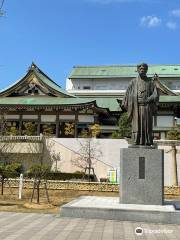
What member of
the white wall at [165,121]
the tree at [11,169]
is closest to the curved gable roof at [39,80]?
the white wall at [165,121]

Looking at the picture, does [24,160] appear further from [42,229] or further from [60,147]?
[42,229]

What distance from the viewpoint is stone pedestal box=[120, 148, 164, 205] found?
11.4m

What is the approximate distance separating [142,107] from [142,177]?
2300 mm

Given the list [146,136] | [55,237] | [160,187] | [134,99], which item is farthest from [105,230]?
[134,99]

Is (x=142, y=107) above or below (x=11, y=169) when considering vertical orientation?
above

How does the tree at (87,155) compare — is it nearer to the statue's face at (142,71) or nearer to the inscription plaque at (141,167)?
the statue's face at (142,71)

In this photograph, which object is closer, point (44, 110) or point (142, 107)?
point (142, 107)

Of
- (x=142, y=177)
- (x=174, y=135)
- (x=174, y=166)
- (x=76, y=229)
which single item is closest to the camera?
(x=76, y=229)

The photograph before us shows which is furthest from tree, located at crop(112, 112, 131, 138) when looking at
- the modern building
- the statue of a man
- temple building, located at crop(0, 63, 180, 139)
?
the statue of a man

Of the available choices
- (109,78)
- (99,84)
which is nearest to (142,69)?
(109,78)

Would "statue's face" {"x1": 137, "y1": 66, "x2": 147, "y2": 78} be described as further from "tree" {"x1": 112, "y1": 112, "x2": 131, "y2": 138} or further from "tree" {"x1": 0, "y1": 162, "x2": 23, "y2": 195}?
"tree" {"x1": 112, "y1": 112, "x2": 131, "y2": 138}

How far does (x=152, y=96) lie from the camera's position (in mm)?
12195

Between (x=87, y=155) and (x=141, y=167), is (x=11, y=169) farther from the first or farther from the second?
(x=141, y=167)

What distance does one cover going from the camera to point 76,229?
8844 millimetres
